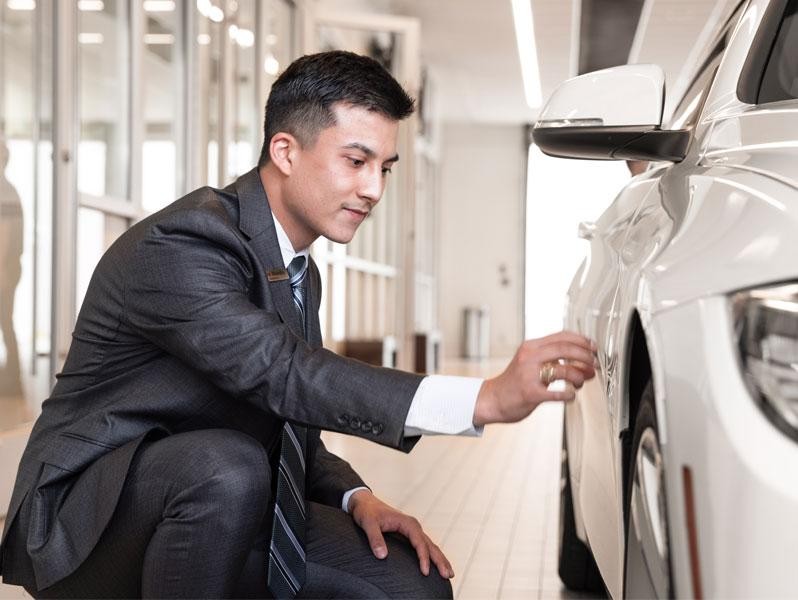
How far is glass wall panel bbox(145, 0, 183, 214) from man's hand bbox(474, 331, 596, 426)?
13.7ft

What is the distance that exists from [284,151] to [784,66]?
74 cm

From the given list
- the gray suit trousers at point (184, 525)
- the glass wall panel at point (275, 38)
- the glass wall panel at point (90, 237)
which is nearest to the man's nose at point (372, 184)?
the gray suit trousers at point (184, 525)

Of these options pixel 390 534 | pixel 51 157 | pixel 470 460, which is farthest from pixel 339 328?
pixel 390 534

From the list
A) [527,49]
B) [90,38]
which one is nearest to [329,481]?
[90,38]

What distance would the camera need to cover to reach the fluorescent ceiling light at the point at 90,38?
4.68 m

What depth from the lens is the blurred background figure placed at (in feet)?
13.0

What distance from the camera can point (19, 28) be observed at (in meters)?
4.07

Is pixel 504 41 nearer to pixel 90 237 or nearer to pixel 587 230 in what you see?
pixel 90 237

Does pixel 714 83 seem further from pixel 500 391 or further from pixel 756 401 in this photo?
pixel 756 401

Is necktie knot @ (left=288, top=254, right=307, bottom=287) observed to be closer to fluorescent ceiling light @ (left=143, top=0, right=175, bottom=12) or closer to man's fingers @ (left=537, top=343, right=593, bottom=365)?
man's fingers @ (left=537, top=343, right=593, bottom=365)

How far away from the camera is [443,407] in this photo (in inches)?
57.1

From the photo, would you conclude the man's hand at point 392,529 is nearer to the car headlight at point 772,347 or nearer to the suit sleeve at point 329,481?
the suit sleeve at point 329,481

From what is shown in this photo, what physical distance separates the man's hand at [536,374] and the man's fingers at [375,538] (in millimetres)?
483

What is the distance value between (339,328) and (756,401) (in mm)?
9172
